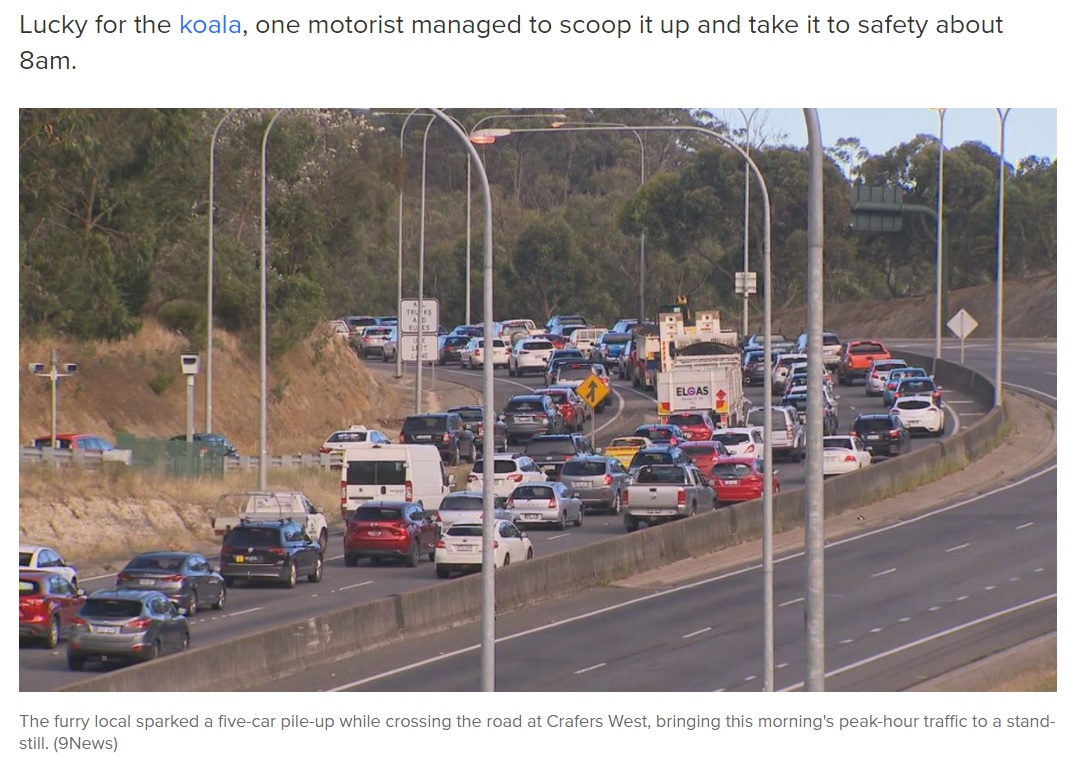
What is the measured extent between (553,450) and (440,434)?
20.2 feet

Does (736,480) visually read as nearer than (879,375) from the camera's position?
Yes

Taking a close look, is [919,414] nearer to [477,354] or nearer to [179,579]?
[179,579]

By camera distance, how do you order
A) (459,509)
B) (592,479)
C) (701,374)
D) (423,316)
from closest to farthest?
(459,509) < (592,479) < (423,316) < (701,374)

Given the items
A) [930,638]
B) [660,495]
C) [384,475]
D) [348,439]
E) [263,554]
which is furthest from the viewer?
[348,439]

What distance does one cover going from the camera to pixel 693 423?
60062mm

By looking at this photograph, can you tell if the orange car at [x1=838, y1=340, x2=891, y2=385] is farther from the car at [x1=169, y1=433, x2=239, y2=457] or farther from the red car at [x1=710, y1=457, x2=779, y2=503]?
the car at [x1=169, y1=433, x2=239, y2=457]

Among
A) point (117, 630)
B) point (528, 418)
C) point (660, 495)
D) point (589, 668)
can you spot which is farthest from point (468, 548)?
point (528, 418)

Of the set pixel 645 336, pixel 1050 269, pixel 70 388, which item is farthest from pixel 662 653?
pixel 1050 269

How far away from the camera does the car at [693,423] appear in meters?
59.3

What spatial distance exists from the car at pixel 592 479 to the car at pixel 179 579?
16696mm

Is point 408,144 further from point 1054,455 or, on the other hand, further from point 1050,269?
point 1054,455

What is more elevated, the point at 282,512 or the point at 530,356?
the point at 530,356
